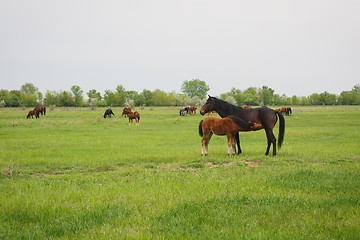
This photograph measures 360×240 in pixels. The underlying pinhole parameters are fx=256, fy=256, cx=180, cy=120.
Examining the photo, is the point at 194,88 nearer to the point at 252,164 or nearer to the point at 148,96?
the point at 148,96

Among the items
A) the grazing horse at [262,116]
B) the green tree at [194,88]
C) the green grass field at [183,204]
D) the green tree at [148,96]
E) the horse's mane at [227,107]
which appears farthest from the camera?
the green tree at [194,88]

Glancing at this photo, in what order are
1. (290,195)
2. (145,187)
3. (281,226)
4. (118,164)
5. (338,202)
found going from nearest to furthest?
(281,226) → (338,202) → (290,195) → (145,187) → (118,164)

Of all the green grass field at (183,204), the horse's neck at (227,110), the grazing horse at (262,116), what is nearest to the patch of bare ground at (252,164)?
the green grass field at (183,204)

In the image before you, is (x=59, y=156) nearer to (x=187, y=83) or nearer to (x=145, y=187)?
(x=145, y=187)

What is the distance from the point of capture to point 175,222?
4.57 m

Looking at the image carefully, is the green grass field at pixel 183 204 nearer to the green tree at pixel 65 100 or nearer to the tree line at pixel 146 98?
the tree line at pixel 146 98

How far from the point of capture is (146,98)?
13162 cm

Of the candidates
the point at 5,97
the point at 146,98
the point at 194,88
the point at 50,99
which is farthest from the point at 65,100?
the point at 194,88

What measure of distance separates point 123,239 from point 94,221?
979mm

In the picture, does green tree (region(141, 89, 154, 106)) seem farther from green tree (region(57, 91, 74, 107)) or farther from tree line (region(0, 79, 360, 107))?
green tree (region(57, 91, 74, 107))

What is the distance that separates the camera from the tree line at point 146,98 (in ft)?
344

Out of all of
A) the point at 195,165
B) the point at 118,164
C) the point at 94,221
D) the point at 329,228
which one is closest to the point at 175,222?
the point at 94,221

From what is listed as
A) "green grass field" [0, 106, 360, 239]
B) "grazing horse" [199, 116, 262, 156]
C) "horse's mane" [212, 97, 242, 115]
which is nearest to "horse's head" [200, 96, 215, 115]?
"horse's mane" [212, 97, 242, 115]

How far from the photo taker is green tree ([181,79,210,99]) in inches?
6900
